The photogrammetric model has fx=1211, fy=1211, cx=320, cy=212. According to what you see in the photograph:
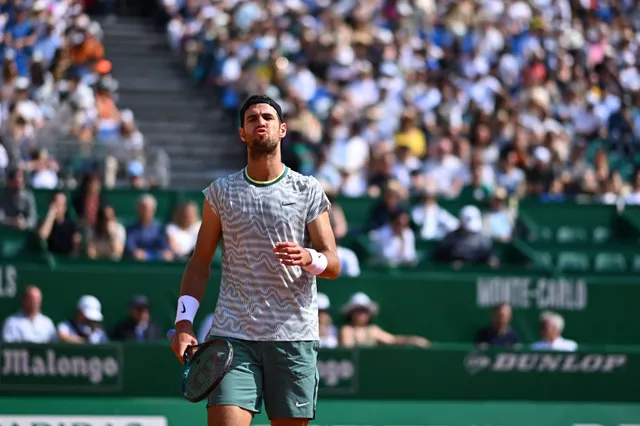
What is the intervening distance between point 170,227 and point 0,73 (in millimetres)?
4333

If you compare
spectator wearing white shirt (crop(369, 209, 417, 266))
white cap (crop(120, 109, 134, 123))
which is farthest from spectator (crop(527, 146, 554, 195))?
white cap (crop(120, 109, 134, 123))

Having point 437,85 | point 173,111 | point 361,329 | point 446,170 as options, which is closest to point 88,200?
point 361,329

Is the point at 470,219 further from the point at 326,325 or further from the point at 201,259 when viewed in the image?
the point at 201,259

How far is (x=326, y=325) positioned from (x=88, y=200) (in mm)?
2935

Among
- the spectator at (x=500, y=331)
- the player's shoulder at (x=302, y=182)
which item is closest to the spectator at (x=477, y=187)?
the spectator at (x=500, y=331)

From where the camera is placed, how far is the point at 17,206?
1223 cm

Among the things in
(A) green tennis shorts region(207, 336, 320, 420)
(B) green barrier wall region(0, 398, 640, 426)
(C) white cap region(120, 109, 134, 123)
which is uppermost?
(C) white cap region(120, 109, 134, 123)

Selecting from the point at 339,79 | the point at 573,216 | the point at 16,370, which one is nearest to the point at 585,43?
the point at 339,79

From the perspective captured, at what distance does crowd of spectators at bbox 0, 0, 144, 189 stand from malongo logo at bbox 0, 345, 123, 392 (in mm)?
4183

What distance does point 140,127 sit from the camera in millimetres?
16141

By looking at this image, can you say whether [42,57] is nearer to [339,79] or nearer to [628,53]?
[339,79]

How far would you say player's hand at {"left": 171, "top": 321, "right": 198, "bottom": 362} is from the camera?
504cm

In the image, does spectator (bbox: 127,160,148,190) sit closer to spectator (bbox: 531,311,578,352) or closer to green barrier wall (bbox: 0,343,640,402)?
green barrier wall (bbox: 0,343,640,402)

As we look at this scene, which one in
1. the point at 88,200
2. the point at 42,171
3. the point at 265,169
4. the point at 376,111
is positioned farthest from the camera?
the point at 376,111
